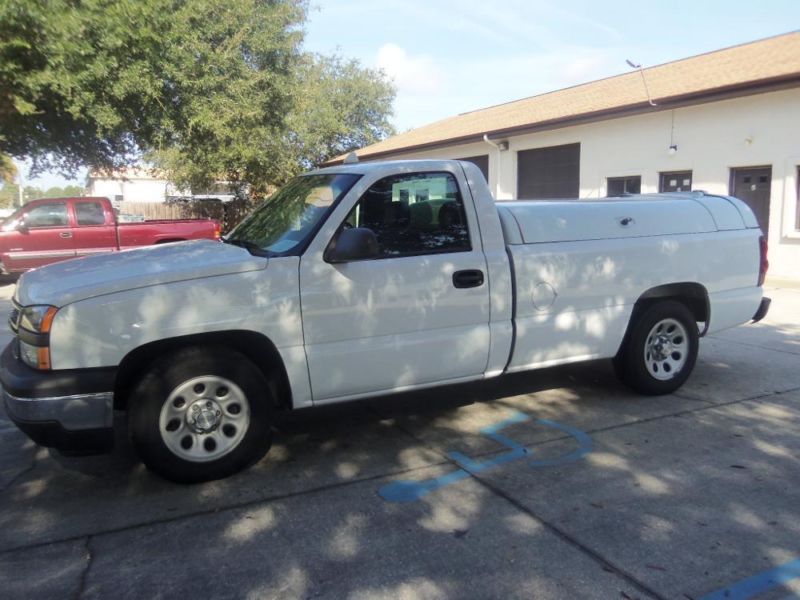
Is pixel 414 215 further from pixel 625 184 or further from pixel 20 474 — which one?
pixel 625 184

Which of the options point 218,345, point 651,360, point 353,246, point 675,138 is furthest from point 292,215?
point 675,138

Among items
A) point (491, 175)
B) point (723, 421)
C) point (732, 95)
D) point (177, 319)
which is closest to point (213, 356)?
point (177, 319)

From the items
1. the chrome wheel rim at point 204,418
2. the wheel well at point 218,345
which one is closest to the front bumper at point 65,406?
the wheel well at point 218,345

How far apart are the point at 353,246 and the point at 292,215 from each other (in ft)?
2.53

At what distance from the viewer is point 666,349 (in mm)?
5672

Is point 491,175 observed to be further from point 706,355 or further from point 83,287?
point 83,287

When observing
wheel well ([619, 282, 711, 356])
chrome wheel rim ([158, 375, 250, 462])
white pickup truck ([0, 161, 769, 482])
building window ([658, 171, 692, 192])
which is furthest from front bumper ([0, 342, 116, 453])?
building window ([658, 171, 692, 192])

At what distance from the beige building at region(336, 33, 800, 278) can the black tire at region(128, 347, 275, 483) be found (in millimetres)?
12693

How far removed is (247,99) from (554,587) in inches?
686

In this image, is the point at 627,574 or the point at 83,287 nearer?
the point at 627,574

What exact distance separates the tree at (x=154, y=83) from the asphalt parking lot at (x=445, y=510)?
7.32 m

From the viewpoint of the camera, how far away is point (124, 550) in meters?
3.32

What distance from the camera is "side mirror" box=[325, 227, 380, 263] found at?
4078 millimetres

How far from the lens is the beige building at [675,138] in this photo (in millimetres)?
13383
